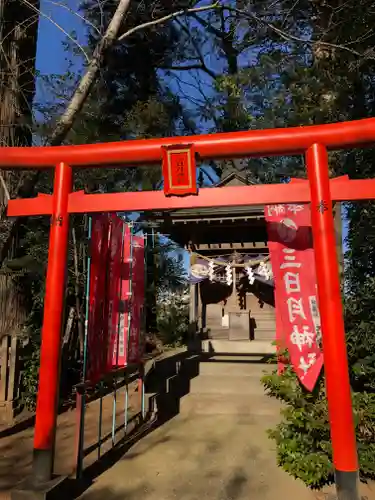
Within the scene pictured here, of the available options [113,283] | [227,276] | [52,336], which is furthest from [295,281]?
[227,276]

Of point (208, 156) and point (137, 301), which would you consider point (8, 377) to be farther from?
point (208, 156)

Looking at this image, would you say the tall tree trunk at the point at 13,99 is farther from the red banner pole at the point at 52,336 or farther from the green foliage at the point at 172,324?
the green foliage at the point at 172,324

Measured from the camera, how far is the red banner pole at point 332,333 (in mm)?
3922

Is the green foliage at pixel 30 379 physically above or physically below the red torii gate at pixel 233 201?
below

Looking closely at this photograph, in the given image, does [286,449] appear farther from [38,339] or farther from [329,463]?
[38,339]

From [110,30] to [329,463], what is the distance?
6.85 m

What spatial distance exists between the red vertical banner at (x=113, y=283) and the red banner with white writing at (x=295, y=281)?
7.14 ft

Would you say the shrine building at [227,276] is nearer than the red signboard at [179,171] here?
No

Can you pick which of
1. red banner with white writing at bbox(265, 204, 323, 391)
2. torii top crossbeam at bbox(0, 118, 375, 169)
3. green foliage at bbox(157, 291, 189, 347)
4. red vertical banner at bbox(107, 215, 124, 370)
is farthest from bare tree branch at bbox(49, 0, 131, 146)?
green foliage at bbox(157, 291, 189, 347)

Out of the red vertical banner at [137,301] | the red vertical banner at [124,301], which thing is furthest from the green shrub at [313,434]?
the red vertical banner at [137,301]

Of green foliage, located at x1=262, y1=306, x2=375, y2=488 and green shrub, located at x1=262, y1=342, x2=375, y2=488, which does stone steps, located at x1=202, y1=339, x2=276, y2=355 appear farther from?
green shrub, located at x1=262, y1=342, x2=375, y2=488

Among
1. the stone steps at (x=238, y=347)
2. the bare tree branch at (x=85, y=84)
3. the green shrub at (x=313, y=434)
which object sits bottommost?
the green shrub at (x=313, y=434)

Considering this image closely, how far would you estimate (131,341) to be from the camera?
6488 mm

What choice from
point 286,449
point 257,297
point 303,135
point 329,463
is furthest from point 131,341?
point 257,297
